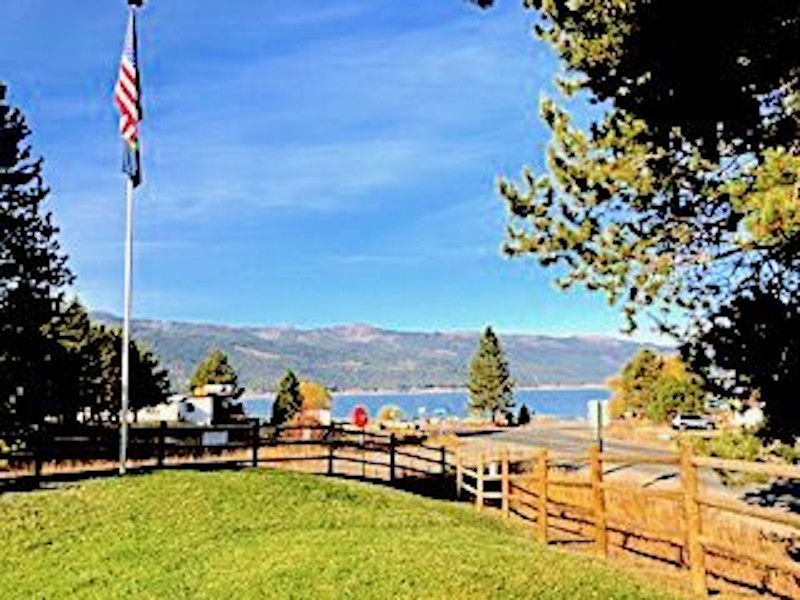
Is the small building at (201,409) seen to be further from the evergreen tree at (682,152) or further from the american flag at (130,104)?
the evergreen tree at (682,152)

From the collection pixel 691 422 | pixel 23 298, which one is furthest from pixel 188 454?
pixel 691 422

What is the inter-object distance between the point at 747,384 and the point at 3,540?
39.6 feet

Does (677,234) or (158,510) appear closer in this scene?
(677,234)

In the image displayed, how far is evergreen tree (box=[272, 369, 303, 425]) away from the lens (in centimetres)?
9175

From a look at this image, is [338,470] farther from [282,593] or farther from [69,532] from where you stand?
[282,593]

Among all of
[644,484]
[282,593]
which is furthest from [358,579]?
[644,484]

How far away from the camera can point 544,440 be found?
2361 inches

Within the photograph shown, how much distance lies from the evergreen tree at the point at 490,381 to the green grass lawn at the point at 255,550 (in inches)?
3428

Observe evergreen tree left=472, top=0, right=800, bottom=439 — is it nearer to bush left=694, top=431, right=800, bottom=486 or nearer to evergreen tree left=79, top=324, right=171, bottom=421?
bush left=694, top=431, right=800, bottom=486

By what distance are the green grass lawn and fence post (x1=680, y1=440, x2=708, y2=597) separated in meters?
0.64

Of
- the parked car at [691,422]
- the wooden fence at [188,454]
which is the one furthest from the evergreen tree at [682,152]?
the parked car at [691,422]

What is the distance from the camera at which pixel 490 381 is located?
107 metres

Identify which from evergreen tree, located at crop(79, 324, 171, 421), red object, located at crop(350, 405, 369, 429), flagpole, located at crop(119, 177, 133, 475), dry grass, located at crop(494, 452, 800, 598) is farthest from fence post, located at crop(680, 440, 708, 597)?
evergreen tree, located at crop(79, 324, 171, 421)

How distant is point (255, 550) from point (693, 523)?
21.2ft
